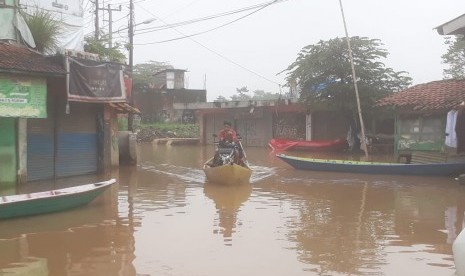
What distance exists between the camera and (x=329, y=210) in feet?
34.6

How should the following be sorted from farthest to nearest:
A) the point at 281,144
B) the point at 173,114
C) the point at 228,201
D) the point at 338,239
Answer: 1. the point at 173,114
2. the point at 281,144
3. the point at 228,201
4. the point at 338,239

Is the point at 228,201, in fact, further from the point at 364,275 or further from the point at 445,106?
the point at 445,106

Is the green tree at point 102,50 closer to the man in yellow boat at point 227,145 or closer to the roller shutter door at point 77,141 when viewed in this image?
the roller shutter door at point 77,141

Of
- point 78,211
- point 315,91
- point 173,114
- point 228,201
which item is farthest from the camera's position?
point 173,114

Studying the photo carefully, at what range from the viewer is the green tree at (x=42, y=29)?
14.9m

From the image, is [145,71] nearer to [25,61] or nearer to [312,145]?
[312,145]

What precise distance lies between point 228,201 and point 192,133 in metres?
32.1

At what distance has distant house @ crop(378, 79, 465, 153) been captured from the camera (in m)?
16.4

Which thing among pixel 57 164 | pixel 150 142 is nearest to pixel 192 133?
pixel 150 142

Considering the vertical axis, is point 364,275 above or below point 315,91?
below

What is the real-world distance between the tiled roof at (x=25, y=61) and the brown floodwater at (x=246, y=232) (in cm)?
316

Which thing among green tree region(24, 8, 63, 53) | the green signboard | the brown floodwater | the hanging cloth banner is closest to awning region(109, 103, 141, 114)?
the hanging cloth banner

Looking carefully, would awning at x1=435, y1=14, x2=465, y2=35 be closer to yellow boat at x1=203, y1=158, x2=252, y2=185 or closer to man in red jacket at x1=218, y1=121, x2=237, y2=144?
man in red jacket at x1=218, y1=121, x2=237, y2=144

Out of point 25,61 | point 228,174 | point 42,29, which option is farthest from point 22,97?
point 228,174
